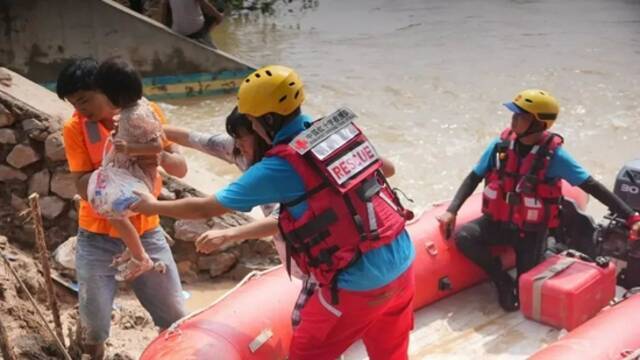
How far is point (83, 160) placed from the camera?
2822mm

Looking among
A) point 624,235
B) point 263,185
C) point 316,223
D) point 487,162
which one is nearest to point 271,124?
point 263,185

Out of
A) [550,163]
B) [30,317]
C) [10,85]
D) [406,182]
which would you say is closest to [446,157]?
[406,182]

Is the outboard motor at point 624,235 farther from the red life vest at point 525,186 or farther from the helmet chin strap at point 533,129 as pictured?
the helmet chin strap at point 533,129

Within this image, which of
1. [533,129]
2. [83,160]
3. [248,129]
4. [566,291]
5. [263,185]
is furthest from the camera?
[533,129]

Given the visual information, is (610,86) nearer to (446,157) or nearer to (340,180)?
(446,157)

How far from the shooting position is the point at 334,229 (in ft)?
7.86

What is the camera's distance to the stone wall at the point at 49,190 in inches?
167

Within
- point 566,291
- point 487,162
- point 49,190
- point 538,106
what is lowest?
point 566,291

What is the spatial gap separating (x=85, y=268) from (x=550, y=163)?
215 centimetres

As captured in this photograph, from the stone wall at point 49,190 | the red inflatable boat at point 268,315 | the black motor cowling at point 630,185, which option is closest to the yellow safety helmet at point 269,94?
the red inflatable boat at point 268,315

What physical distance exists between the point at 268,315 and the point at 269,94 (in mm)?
1190

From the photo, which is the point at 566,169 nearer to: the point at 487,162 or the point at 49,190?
the point at 487,162

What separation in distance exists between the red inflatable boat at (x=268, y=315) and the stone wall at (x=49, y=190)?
0.91 meters

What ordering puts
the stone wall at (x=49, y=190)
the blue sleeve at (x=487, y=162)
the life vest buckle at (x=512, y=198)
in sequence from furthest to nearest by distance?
the stone wall at (x=49, y=190) < the blue sleeve at (x=487, y=162) < the life vest buckle at (x=512, y=198)
